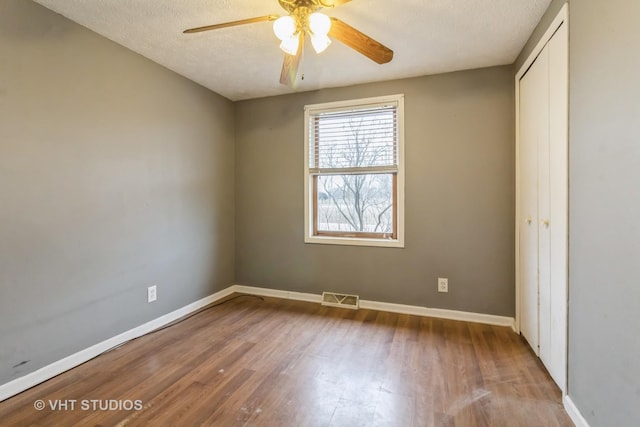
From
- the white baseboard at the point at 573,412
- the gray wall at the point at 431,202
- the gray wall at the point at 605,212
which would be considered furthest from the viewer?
the gray wall at the point at 431,202

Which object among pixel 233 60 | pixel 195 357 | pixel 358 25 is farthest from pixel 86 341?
pixel 358 25

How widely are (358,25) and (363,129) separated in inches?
44.5

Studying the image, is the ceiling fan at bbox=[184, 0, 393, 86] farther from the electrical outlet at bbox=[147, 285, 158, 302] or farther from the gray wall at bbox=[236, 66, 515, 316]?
the electrical outlet at bbox=[147, 285, 158, 302]

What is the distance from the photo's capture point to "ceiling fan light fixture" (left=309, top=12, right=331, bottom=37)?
142 cm

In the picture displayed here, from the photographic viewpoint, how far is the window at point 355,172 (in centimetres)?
289

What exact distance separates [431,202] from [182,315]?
8.67ft

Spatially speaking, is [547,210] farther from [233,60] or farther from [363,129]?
[233,60]

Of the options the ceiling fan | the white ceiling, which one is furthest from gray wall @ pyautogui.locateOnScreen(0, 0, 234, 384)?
the ceiling fan

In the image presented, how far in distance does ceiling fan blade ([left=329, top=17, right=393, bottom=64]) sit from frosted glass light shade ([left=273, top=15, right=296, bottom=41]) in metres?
0.22

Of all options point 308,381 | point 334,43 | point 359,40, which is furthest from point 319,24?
point 308,381

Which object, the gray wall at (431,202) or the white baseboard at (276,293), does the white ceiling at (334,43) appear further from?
the white baseboard at (276,293)

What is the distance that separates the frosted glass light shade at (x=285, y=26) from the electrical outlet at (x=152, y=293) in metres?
2.25

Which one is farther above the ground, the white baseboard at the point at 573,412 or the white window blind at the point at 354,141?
the white window blind at the point at 354,141

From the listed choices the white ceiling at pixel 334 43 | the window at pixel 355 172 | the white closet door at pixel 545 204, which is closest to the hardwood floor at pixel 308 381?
the white closet door at pixel 545 204
